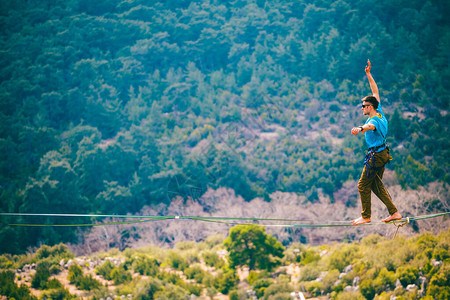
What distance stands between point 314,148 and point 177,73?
22.2 meters

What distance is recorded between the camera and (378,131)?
21.9 feet

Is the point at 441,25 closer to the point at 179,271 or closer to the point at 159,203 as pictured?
the point at 159,203

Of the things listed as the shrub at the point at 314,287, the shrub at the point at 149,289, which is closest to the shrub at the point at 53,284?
the shrub at the point at 149,289

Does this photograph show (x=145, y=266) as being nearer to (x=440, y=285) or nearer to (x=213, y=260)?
(x=213, y=260)

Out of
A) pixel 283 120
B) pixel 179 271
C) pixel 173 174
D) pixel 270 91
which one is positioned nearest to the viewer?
pixel 179 271

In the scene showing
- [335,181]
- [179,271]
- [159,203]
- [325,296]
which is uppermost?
[325,296]

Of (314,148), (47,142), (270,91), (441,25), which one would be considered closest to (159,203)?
(47,142)

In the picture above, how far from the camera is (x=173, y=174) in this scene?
4712 cm

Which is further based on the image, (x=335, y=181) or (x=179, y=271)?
(x=335, y=181)

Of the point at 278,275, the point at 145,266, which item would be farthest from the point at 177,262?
the point at 278,275

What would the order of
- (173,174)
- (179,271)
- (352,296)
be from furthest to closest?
1. (173,174)
2. (179,271)
3. (352,296)

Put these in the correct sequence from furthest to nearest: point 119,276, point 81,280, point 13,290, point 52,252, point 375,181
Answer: point 52,252 < point 119,276 < point 81,280 < point 13,290 < point 375,181

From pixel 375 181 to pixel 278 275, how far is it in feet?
69.3

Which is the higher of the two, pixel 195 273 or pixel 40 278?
pixel 40 278
